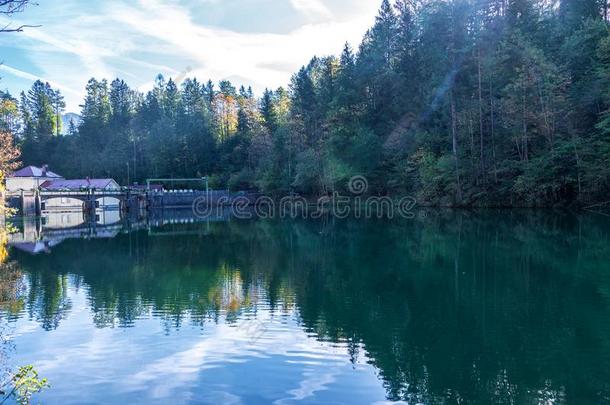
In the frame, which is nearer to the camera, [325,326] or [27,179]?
[325,326]

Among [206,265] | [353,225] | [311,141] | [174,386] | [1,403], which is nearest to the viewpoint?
[1,403]

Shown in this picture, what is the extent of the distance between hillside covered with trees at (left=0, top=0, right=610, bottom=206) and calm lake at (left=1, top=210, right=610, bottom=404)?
2098 cm

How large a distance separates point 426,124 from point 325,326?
158 ft

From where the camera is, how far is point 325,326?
1126 centimetres

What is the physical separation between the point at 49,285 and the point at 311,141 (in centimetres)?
5821

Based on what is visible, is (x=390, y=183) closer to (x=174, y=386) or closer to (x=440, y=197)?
(x=440, y=197)

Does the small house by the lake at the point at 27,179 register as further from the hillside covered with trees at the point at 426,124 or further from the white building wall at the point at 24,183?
the hillside covered with trees at the point at 426,124

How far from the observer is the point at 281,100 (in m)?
102

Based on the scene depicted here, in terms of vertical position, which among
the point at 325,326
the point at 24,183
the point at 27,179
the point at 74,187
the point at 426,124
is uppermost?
the point at 426,124

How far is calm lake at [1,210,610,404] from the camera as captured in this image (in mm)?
7855

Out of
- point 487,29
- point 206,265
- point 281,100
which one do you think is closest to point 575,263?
point 206,265

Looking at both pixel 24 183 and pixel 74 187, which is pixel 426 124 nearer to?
pixel 74 187

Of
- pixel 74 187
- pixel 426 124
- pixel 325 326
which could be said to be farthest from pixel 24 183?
pixel 325 326

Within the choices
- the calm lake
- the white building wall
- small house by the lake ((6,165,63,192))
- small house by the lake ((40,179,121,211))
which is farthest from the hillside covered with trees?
the calm lake
